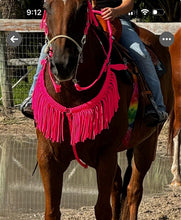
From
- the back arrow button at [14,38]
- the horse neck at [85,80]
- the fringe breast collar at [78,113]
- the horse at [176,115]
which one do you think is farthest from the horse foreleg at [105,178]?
the back arrow button at [14,38]

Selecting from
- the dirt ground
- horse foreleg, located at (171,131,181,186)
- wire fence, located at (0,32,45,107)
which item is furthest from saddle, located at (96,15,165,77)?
wire fence, located at (0,32,45,107)

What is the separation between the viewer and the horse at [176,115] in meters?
6.80

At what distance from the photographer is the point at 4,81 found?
10.3 metres

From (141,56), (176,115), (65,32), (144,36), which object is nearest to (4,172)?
(176,115)

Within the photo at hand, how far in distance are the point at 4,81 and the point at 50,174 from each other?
6723mm

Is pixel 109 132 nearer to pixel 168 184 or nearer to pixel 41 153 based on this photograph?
pixel 41 153

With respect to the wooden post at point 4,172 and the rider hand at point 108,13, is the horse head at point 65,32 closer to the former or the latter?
the rider hand at point 108,13

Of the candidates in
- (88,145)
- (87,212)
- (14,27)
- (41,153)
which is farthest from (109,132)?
(14,27)

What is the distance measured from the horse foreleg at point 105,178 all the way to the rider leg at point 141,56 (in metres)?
0.79

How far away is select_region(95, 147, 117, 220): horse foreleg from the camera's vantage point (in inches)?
148

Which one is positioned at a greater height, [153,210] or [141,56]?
[141,56]

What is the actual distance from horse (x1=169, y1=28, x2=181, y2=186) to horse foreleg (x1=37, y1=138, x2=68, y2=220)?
3103mm

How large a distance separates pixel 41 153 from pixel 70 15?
1022mm

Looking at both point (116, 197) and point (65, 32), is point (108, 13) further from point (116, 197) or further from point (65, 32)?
point (116, 197)
